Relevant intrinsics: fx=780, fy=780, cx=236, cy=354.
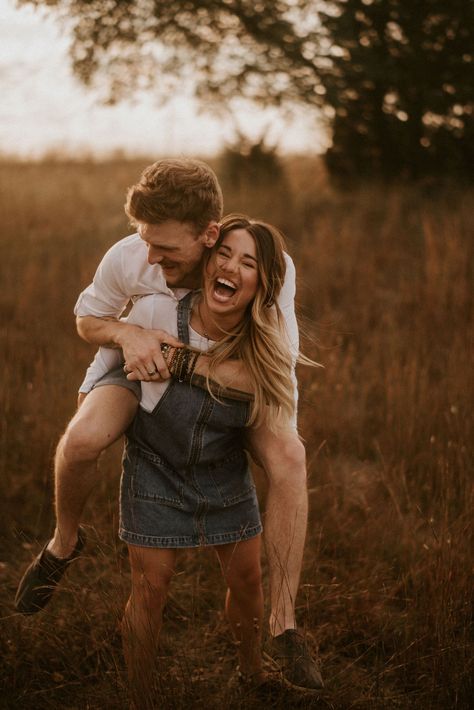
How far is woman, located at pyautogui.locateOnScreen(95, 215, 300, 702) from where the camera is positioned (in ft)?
8.34

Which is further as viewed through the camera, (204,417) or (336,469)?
(336,469)

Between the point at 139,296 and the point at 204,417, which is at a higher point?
the point at 139,296

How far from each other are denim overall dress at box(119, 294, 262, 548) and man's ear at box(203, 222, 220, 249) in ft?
0.70

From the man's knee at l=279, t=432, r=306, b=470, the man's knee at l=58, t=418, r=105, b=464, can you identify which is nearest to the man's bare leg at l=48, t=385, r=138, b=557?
the man's knee at l=58, t=418, r=105, b=464

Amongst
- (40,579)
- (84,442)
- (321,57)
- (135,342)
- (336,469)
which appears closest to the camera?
(84,442)

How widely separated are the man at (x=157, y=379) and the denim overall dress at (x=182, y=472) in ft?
0.30

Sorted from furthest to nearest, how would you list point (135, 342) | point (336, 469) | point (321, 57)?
point (321, 57)
point (336, 469)
point (135, 342)

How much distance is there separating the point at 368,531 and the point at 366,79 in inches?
228

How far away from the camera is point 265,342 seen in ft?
8.42

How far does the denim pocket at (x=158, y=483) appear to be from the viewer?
258 cm

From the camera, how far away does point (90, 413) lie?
251 cm

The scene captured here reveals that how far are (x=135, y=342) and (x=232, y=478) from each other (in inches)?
22.8

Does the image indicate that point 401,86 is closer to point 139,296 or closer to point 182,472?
point 139,296

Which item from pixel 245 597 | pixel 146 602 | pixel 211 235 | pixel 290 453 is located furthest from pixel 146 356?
pixel 245 597
